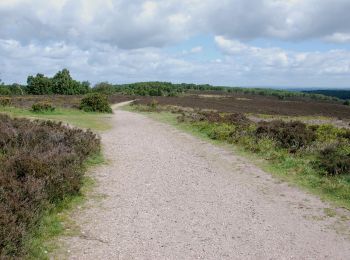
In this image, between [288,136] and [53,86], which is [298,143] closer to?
[288,136]

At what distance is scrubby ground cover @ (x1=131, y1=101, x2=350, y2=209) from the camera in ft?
31.1

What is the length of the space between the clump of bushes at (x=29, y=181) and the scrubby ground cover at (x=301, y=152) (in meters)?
5.39

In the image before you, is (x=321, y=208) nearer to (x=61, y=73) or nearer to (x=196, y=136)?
(x=196, y=136)

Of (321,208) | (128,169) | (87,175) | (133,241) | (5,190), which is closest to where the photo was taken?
(133,241)

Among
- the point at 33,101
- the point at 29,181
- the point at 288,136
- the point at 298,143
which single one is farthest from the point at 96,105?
the point at 29,181

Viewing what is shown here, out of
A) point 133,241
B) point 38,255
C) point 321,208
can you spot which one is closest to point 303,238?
point 321,208

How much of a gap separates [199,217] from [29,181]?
2935 millimetres

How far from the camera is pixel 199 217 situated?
708cm

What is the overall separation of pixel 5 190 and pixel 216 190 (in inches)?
176

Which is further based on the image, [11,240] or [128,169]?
[128,169]

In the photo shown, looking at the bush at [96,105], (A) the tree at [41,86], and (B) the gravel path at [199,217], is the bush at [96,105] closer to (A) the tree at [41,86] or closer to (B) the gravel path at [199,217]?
(B) the gravel path at [199,217]

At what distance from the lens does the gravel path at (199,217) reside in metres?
5.67

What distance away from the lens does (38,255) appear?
5.19 metres

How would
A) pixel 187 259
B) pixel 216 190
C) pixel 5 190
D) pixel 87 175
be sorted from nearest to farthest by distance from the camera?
1. pixel 187 259
2. pixel 5 190
3. pixel 216 190
4. pixel 87 175
